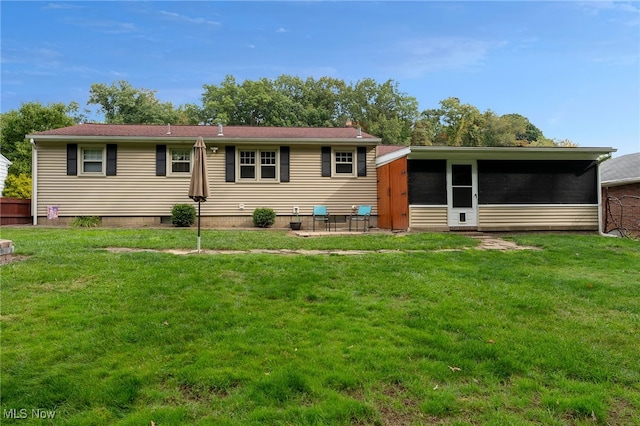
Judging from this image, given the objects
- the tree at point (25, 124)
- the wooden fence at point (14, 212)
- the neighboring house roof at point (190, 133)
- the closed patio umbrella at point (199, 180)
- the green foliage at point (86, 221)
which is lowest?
the green foliage at point (86, 221)

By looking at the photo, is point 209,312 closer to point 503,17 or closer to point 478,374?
point 478,374

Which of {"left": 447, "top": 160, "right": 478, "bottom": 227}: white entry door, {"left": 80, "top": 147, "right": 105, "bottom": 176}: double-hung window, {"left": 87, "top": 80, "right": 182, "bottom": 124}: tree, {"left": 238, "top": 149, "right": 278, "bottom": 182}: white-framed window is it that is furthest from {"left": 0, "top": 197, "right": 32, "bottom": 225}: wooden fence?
{"left": 87, "top": 80, "right": 182, "bottom": 124}: tree

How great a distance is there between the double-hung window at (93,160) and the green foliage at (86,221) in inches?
57.9

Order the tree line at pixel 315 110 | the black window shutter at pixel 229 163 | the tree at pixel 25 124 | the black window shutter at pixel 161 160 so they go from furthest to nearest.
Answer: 1. the tree line at pixel 315 110
2. the tree at pixel 25 124
3. the black window shutter at pixel 229 163
4. the black window shutter at pixel 161 160

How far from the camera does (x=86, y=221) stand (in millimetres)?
11320

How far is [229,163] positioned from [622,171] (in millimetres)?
16178

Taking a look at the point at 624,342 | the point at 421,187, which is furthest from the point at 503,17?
the point at 624,342

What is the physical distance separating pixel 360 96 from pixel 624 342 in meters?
36.0

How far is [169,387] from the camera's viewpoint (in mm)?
2309

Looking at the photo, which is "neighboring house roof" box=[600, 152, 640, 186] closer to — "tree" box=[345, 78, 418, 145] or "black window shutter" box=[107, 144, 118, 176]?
"black window shutter" box=[107, 144, 118, 176]

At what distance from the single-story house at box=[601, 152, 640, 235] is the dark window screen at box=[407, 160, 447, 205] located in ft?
20.9

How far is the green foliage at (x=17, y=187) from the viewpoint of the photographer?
1747 centimetres

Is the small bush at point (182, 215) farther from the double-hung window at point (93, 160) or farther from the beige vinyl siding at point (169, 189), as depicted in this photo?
the double-hung window at point (93, 160)

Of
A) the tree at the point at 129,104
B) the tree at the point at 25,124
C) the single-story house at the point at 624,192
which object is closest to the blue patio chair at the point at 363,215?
the single-story house at the point at 624,192
